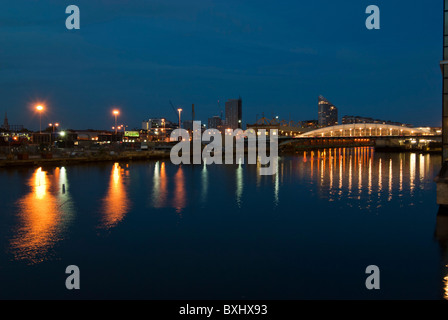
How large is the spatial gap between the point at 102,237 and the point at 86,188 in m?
14.1

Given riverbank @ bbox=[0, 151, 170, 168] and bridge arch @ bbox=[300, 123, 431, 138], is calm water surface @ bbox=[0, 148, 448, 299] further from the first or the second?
bridge arch @ bbox=[300, 123, 431, 138]

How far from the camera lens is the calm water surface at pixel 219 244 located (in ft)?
30.6

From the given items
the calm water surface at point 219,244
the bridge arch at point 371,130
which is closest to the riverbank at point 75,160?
the calm water surface at point 219,244

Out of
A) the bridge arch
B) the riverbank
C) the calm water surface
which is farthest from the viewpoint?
the bridge arch

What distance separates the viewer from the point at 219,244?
13.0 meters

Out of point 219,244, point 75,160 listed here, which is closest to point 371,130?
point 75,160

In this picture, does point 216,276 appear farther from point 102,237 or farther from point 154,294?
point 102,237

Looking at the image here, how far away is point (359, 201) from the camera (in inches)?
874

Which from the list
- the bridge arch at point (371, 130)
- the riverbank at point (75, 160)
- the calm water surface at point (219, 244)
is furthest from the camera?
the bridge arch at point (371, 130)

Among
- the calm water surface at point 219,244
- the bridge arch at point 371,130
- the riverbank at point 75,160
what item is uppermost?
the bridge arch at point 371,130

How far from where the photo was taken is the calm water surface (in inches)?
367

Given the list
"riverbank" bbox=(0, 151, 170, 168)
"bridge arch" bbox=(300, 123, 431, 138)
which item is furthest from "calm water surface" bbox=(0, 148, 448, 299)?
"bridge arch" bbox=(300, 123, 431, 138)

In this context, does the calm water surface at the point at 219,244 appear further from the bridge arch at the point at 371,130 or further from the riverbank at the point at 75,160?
the bridge arch at the point at 371,130
